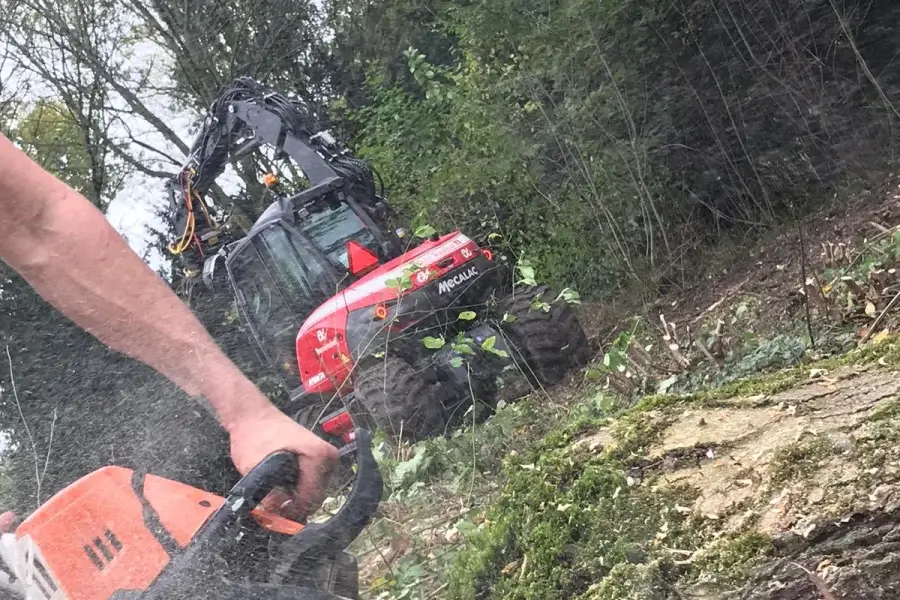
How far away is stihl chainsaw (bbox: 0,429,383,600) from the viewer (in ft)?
4.63

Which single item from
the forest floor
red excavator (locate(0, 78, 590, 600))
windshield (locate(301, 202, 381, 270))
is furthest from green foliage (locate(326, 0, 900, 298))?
the forest floor

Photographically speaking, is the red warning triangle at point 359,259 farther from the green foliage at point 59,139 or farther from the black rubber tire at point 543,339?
the green foliage at point 59,139

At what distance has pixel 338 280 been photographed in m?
5.97

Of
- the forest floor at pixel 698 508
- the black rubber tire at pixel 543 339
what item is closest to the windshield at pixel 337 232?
the black rubber tire at pixel 543 339

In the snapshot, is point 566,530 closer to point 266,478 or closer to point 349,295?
point 266,478

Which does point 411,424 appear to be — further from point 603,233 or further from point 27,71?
point 27,71

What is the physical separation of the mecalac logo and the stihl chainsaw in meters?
3.89

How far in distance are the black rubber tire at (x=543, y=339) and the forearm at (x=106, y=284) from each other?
4011mm

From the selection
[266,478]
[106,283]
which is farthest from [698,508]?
[106,283]

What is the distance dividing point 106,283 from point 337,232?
4.59 m

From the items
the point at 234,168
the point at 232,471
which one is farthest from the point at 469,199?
the point at 232,471

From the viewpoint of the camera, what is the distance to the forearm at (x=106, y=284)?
1729mm

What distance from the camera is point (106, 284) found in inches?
68.6

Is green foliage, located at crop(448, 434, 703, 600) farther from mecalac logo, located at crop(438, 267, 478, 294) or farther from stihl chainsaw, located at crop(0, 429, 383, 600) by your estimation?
mecalac logo, located at crop(438, 267, 478, 294)
